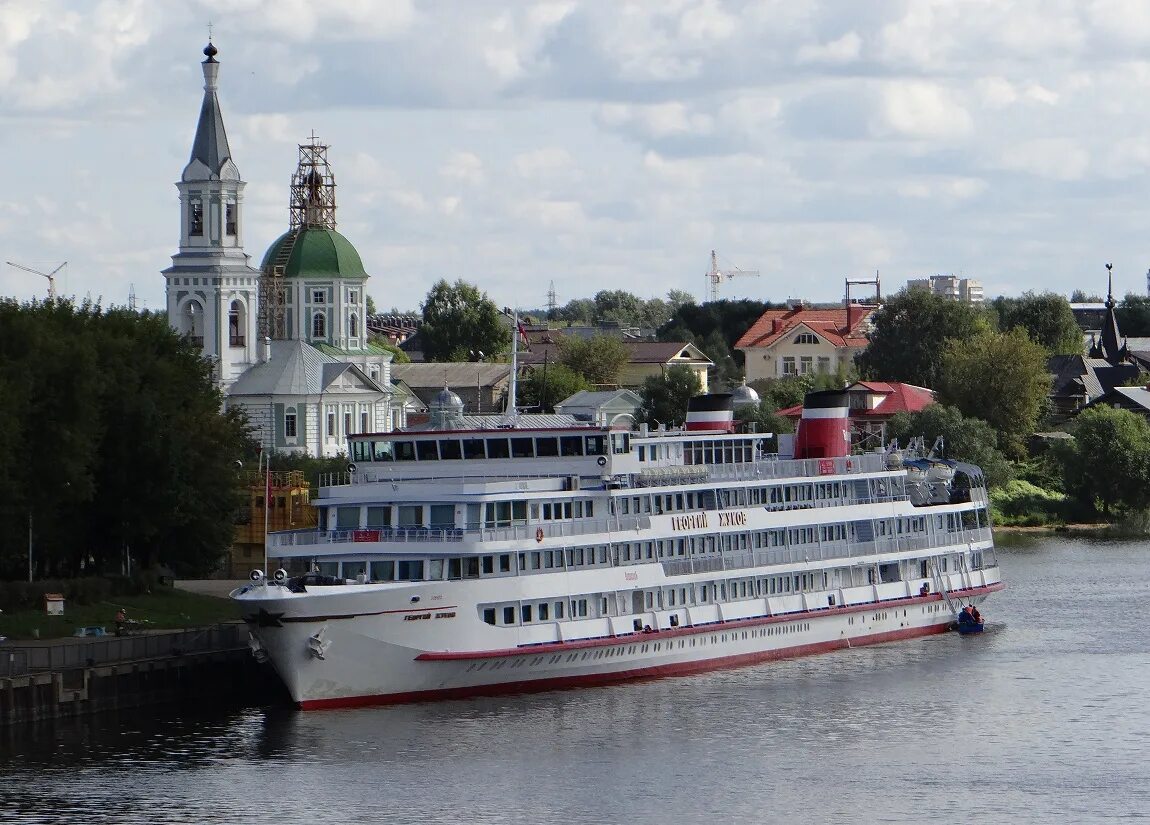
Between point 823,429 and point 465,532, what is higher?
point 823,429

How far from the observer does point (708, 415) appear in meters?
72.1

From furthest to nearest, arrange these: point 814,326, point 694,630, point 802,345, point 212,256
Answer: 1. point 814,326
2. point 802,345
3. point 212,256
4. point 694,630

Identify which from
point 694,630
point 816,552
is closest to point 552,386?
point 816,552

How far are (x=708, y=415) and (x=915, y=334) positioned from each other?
89711 mm

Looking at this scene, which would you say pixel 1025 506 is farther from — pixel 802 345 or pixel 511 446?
pixel 511 446

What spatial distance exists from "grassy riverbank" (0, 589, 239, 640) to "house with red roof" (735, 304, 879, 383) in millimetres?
107741

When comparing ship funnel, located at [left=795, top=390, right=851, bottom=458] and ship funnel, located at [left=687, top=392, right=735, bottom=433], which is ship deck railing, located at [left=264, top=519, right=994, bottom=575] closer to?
ship funnel, located at [left=795, top=390, right=851, bottom=458]

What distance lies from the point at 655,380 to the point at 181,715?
8403 centimetres

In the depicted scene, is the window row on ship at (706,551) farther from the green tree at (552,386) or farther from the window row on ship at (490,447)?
the green tree at (552,386)

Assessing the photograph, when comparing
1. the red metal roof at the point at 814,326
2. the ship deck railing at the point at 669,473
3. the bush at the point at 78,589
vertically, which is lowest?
the bush at the point at 78,589

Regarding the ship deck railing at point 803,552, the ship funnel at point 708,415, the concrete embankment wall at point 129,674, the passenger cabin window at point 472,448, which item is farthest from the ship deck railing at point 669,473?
the concrete embankment wall at point 129,674

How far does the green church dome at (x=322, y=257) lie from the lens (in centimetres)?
14750

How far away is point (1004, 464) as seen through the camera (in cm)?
12119

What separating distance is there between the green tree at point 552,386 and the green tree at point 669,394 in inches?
344
